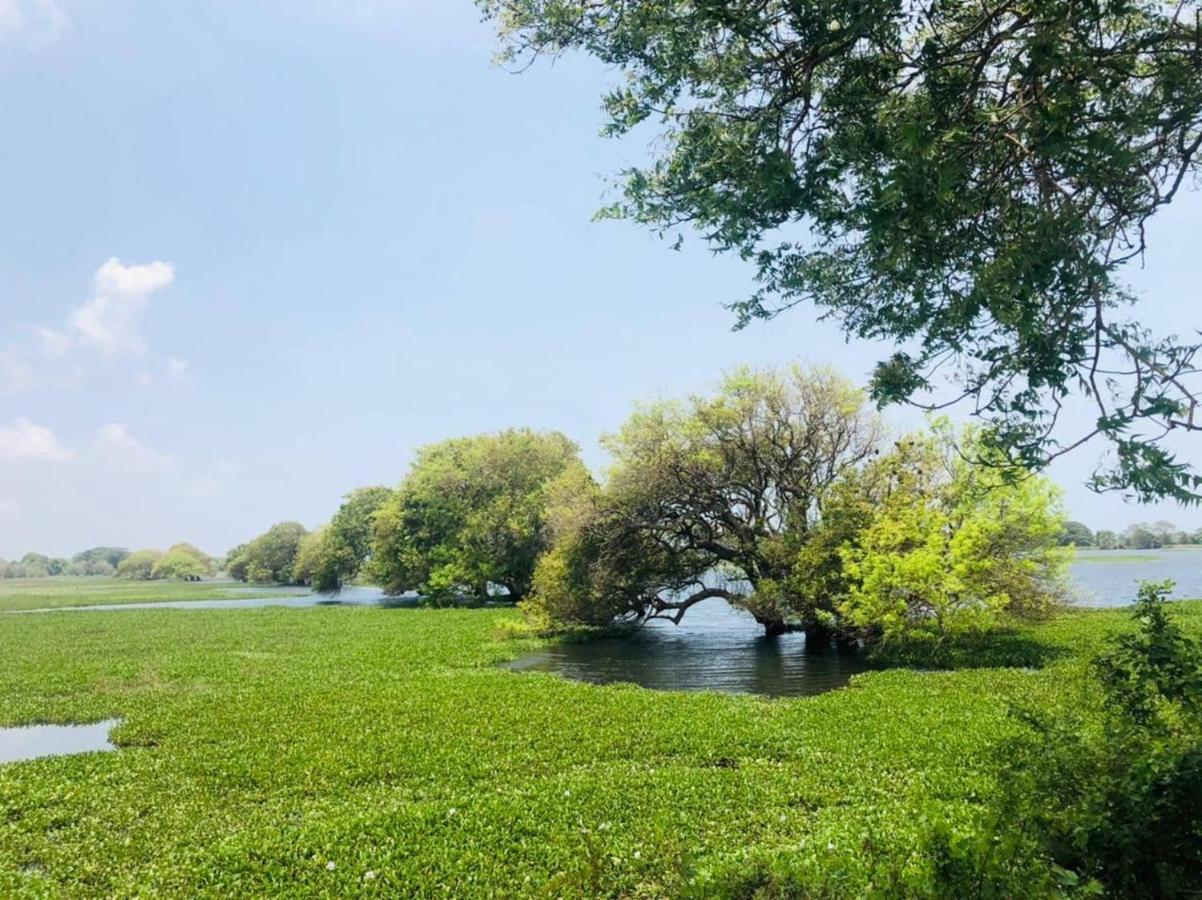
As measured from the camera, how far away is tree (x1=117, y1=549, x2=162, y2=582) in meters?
154

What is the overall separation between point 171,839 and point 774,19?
10.1 meters

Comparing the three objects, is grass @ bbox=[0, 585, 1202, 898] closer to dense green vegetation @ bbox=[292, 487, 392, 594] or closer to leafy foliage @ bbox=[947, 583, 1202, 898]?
leafy foliage @ bbox=[947, 583, 1202, 898]

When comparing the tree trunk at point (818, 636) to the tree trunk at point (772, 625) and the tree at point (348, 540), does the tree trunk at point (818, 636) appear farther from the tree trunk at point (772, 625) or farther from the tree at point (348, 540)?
the tree at point (348, 540)

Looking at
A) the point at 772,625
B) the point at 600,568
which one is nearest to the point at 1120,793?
the point at 600,568

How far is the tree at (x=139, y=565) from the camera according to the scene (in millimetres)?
154000

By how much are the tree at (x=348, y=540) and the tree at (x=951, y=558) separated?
61.9m

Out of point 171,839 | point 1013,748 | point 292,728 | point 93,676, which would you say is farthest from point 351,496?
point 1013,748

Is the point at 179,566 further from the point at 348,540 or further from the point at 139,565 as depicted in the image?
the point at 348,540

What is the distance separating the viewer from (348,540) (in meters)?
79.6

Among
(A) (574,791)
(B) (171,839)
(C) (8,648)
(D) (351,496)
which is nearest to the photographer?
(B) (171,839)

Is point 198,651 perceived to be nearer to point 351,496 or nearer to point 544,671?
point 544,671

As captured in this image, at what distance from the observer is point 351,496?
8188cm

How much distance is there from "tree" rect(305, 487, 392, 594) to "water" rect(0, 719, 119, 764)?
2432 inches

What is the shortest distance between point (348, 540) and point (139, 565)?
4099 inches
